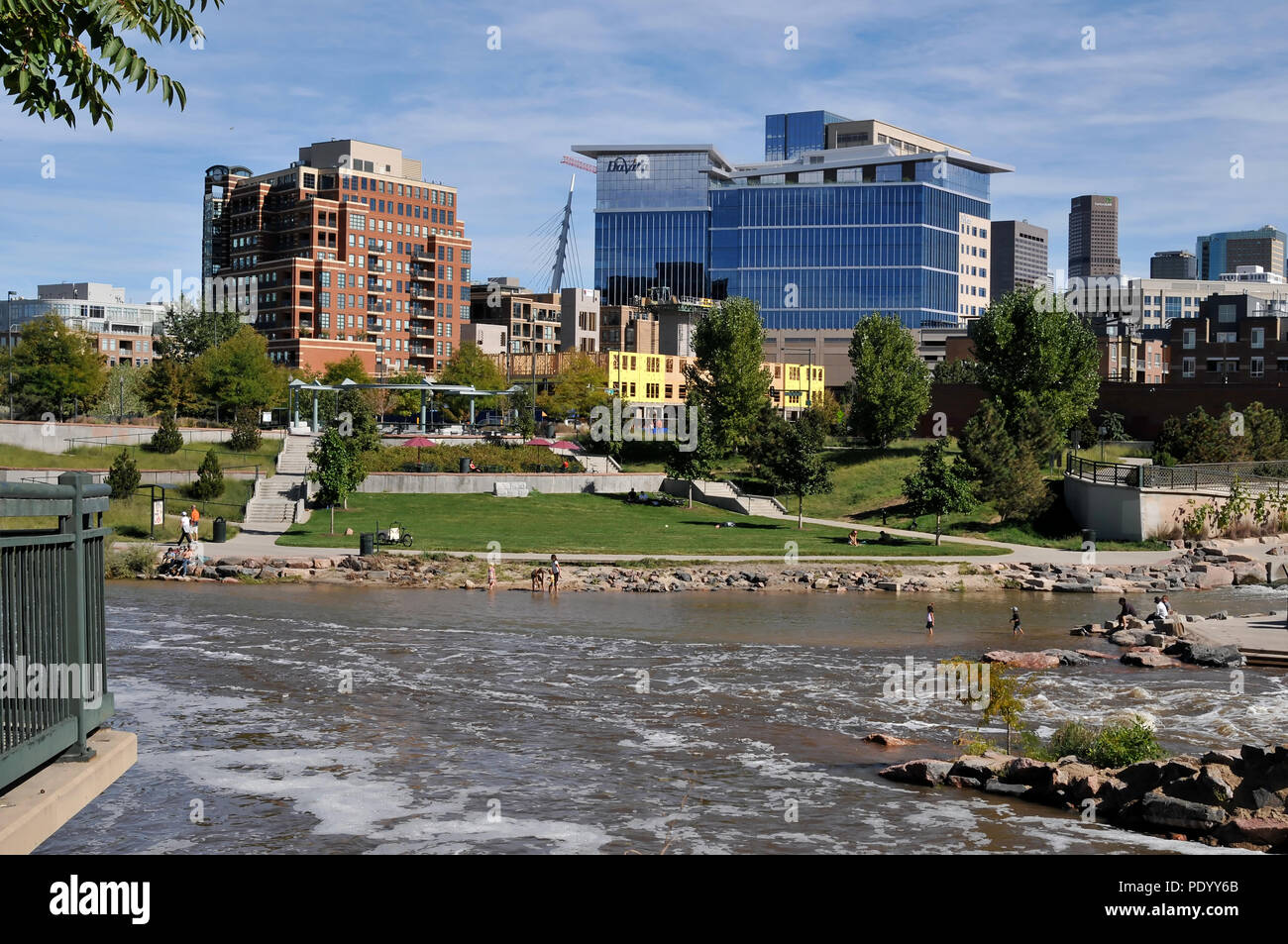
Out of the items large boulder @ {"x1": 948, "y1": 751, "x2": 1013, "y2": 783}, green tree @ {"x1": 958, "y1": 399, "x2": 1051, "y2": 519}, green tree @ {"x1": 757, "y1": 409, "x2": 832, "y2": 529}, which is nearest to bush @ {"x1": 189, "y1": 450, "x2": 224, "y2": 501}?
green tree @ {"x1": 757, "y1": 409, "x2": 832, "y2": 529}

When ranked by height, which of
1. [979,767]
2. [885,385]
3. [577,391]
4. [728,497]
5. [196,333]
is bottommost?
[979,767]

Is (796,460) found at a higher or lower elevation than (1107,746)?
higher

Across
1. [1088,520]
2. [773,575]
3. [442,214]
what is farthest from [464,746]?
[442,214]

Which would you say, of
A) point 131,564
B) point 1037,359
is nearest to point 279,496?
point 131,564

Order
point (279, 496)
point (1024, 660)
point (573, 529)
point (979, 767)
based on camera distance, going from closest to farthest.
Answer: point (979, 767)
point (1024, 660)
point (573, 529)
point (279, 496)

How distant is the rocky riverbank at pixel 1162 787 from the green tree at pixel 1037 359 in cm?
5945

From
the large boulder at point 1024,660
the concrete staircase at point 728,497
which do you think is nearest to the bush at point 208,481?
the concrete staircase at point 728,497

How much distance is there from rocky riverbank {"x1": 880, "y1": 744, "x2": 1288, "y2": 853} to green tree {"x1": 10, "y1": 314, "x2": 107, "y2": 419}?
73.2 m

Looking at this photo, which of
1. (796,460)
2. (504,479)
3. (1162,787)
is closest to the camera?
(1162,787)

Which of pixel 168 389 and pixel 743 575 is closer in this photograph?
pixel 743 575

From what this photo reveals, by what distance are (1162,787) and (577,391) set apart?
91447mm

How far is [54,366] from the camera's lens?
79750mm

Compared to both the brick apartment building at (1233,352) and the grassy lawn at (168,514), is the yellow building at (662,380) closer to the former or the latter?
the brick apartment building at (1233,352)

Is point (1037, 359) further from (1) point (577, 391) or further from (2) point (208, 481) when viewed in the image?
(2) point (208, 481)
